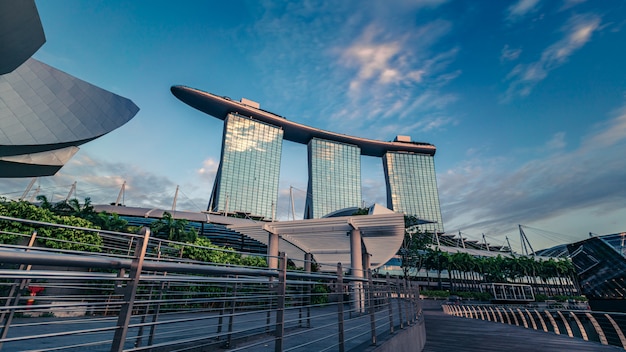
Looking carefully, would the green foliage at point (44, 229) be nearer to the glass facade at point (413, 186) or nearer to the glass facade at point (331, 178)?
the glass facade at point (331, 178)

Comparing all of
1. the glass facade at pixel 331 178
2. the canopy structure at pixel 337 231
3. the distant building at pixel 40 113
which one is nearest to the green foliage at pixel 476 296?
the canopy structure at pixel 337 231

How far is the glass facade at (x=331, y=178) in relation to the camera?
100125 mm

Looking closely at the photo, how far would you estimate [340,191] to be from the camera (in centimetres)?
10438

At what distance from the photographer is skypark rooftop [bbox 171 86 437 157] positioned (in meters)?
84.4

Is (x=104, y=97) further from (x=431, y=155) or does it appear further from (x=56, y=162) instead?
(x=431, y=155)

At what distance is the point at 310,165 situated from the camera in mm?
104625

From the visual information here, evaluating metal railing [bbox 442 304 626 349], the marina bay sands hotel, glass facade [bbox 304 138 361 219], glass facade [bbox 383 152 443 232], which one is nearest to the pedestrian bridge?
metal railing [bbox 442 304 626 349]

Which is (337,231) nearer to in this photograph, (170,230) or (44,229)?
(44,229)

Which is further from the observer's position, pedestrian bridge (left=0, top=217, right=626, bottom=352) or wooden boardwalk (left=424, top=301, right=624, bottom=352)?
wooden boardwalk (left=424, top=301, right=624, bottom=352)

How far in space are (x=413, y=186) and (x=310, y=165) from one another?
3978 cm

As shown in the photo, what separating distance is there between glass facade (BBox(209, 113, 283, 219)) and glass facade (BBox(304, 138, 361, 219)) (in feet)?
45.3

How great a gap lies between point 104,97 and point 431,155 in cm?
11183

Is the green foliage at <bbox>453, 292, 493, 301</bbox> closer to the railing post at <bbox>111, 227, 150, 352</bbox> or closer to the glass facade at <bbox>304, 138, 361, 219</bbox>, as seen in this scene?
the glass facade at <bbox>304, 138, 361, 219</bbox>

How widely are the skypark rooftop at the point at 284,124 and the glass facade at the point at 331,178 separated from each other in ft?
11.3
